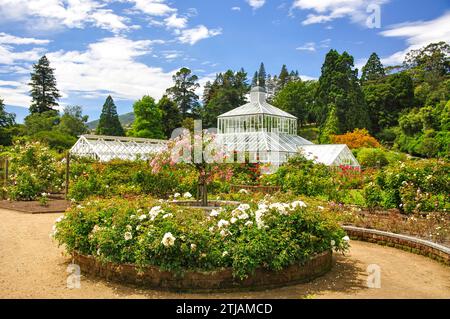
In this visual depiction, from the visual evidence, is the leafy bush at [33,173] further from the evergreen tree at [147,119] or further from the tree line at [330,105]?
the evergreen tree at [147,119]

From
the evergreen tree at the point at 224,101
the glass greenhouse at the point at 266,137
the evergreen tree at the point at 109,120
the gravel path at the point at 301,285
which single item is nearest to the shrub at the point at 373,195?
the gravel path at the point at 301,285

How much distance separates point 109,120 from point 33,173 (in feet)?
143

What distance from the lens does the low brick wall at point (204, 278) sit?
197 inches

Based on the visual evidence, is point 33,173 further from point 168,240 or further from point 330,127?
point 330,127

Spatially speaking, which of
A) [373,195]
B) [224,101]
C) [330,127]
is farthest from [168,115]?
[373,195]

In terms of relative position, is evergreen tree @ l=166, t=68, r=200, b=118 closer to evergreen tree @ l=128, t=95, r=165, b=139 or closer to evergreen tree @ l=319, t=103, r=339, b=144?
evergreen tree @ l=128, t=95, r=165, b=139

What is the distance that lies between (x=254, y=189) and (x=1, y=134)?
35.0m

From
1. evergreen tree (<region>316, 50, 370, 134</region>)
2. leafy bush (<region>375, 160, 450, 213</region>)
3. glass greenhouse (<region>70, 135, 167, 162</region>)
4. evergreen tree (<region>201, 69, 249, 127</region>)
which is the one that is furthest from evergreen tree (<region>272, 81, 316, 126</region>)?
leafy bush (<region>375, 160, 450, 213</region>)

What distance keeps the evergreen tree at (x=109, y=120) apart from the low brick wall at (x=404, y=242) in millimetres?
52214

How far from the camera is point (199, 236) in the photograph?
5.19 metres

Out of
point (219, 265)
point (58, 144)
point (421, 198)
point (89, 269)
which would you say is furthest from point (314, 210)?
point (58, 144)

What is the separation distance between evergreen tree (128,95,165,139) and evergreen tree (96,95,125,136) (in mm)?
9346

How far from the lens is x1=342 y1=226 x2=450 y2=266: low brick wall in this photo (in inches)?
265
